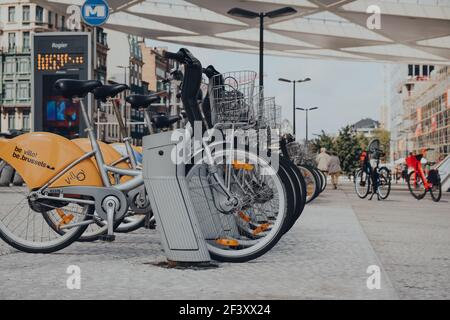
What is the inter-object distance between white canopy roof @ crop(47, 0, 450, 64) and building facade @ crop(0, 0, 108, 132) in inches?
1069

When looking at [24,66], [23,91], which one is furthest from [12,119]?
[24,66]

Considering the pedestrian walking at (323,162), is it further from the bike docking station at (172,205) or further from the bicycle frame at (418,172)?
the bike docking station at (172,205)

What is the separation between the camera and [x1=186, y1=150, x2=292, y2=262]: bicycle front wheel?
594cm

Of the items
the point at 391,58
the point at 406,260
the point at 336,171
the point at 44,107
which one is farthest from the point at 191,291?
the point at 391,58

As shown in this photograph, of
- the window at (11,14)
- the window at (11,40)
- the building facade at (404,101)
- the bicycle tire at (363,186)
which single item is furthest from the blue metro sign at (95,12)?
the building facade at (404,101)

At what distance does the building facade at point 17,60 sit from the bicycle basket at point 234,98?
249 feet

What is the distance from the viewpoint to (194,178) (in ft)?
19.8

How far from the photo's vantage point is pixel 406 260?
6336 millimetres

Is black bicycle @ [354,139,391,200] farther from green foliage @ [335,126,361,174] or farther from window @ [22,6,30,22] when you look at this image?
window @ [22,6,30,22]

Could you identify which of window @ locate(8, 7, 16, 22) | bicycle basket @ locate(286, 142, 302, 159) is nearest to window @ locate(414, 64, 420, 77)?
window @ locate(8, 7, 16, 22)

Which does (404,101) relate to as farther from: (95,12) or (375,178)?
(375,178)

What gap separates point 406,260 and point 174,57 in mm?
2463

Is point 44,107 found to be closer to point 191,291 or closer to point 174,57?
point 174,57

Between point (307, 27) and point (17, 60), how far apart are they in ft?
135
